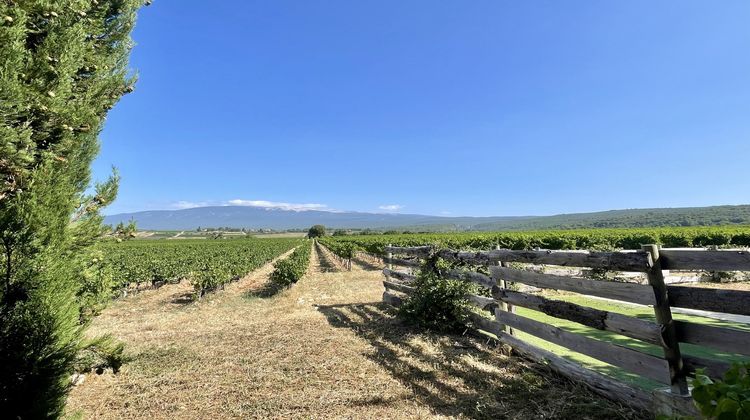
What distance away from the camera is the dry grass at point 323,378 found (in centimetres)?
439

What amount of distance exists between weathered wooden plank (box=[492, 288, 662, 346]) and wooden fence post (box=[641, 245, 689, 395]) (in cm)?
7

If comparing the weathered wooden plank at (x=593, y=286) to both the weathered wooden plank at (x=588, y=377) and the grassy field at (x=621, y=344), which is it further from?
the grassy field at (x=621, y=344)

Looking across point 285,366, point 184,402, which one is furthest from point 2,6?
point 285,366

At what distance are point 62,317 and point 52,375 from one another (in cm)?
60

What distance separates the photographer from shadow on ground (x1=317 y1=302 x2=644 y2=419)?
4141 mm

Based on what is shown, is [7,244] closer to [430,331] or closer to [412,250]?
[430,331]

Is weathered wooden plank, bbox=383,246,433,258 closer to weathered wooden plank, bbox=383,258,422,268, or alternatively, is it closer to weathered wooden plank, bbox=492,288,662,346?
weathered wooden plank, bbox=383,258,422,268

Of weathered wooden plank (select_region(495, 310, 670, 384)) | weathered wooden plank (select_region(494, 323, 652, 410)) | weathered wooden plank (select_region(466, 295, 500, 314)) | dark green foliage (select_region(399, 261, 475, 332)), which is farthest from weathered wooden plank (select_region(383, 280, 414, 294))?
weathered wooden plank (select_region(495, 310, 670, 384))

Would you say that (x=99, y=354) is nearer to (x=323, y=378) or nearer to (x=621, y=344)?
(x=323, y=378)

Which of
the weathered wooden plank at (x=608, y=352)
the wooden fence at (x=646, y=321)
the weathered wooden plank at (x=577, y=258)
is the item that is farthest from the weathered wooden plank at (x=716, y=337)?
the weathered wooden plank at (x=577, y=258)

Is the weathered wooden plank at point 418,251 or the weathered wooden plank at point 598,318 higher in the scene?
the weathered wooden plank at point 418,251

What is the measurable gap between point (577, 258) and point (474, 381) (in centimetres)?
216

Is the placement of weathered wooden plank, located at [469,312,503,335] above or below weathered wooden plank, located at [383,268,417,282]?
below

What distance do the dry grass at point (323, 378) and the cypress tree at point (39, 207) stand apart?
52.8 inches
